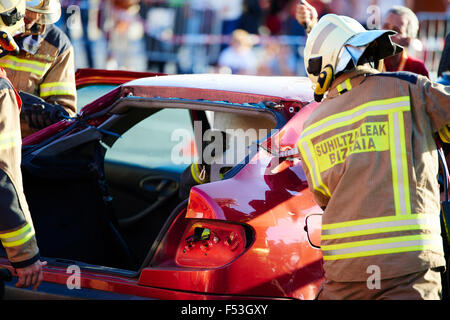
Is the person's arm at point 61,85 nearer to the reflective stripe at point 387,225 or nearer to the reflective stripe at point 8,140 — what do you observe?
the reflective stripe at point 8,140

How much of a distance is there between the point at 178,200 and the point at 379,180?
7.97 ft

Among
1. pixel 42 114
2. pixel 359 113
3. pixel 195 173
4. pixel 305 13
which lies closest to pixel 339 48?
pixel 359 113

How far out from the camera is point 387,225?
2.64 metres

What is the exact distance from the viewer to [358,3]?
36.2 ft

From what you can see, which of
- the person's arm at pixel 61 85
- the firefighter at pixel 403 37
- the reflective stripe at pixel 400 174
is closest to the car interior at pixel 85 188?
the person's arm at pixel 61 85

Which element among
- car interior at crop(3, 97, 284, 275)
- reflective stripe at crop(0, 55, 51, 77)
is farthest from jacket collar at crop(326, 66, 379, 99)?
reflective stripe at crop(0, 55, 51, 77)

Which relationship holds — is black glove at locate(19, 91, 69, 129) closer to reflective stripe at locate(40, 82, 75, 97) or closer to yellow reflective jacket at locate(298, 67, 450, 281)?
reflective stripe at locate(40, 82, 75, 97)

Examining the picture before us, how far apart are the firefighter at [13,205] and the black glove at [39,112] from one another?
1.53m

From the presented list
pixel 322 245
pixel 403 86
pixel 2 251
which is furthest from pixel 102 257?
pixel 403 86

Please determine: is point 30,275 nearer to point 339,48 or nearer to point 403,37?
point 339,48

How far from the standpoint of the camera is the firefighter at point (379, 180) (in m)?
2.63
